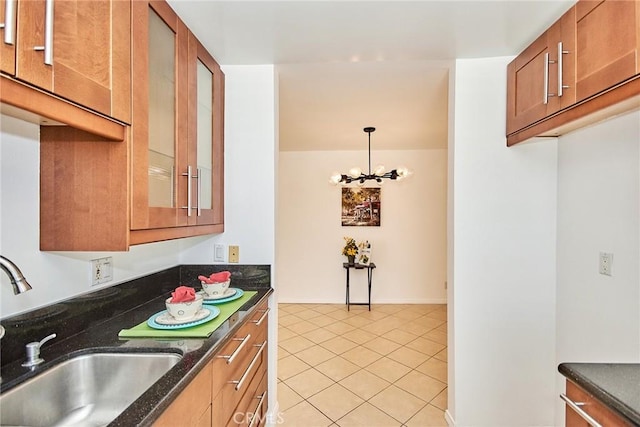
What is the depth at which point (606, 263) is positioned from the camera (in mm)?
1510

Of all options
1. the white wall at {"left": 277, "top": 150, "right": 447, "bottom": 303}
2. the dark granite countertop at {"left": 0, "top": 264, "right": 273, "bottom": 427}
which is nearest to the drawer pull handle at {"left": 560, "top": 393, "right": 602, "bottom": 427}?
the dark granite countertop at {"left": 0, "top": 264, "right": 273, "bottom": 427}

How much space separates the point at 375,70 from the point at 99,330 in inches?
82.9

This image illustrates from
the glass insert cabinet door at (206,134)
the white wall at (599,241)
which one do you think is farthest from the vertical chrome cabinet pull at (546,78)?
the glass insert cabinet door at (206,134)

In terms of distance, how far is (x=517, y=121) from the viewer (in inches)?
69.7

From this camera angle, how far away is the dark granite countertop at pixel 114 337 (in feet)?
2.74

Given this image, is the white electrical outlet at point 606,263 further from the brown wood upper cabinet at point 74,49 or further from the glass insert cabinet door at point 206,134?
the brown wood upper cabinet at point 74,49

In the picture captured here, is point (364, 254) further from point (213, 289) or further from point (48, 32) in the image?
point (48, 32)

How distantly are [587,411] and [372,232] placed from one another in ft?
12.5

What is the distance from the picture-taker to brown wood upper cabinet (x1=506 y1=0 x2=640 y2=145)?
110cm

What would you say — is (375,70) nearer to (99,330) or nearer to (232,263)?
(232,263)

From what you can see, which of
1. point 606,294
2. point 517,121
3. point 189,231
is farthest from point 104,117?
point 606,294

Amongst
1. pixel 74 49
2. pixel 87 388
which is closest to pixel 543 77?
pixel 74 49

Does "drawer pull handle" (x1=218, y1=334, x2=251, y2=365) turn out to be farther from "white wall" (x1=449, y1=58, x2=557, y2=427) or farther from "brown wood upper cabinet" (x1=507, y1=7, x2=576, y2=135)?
"brown wood upper cabinet" (x1=507, y1=7, x2=576, y2=135)

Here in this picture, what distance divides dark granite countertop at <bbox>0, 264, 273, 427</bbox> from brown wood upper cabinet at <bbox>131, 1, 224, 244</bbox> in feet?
1.30
